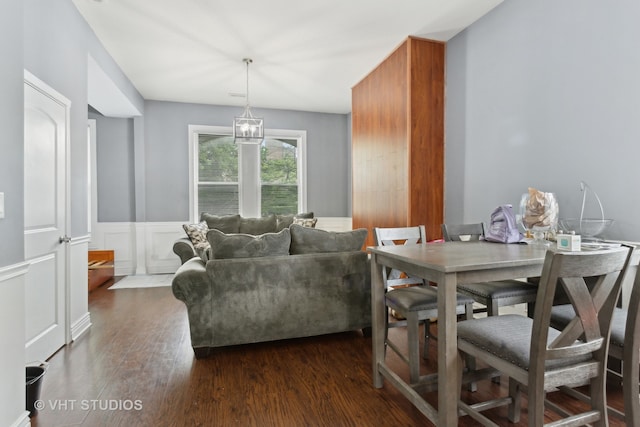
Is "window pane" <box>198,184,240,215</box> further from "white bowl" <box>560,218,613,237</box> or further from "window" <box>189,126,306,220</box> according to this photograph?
"white bowl" <box>560,218,613,237</box>

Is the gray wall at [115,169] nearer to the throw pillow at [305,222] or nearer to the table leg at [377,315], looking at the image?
the throw pillow at [305,222]

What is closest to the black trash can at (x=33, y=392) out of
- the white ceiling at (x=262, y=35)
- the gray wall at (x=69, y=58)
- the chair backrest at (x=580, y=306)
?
the gray wall at (x=69, y=58)

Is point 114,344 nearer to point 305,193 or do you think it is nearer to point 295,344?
point 295,344

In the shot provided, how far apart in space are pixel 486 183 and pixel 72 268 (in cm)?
378

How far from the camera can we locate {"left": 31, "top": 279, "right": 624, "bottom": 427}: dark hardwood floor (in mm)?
1705

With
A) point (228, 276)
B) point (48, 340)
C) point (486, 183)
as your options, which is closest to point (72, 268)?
point (48, 340)

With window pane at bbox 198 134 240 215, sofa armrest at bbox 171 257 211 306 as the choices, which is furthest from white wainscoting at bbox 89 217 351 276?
sofa armrest at bbox 171 257 211 306

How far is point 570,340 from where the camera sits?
1198 millimetres

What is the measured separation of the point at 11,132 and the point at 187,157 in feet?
14.1

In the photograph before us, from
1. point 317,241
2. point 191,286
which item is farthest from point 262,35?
point 191,286

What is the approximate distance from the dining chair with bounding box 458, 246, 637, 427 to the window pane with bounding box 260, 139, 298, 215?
5.13 m

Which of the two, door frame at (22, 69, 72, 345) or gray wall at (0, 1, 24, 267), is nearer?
gray wall at (0, 1, 24, 267)

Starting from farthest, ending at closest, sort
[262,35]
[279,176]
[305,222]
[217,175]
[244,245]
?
[279,176]
[217,175]
[305,222]
[262,35]
[244,245]

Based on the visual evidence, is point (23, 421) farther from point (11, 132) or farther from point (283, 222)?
point (283, 222)
